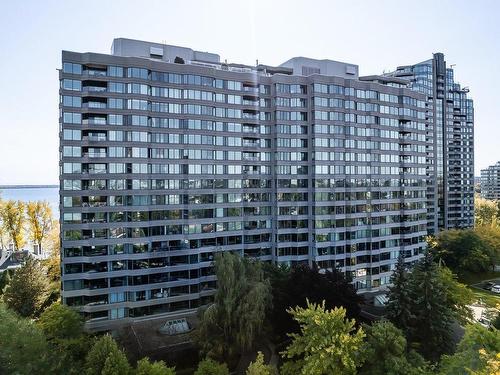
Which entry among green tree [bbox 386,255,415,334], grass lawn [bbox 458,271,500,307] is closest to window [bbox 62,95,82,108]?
green tree [bbox 386,255,415,334]

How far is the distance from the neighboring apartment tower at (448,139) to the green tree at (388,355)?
334 feet

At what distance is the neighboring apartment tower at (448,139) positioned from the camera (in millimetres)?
121812

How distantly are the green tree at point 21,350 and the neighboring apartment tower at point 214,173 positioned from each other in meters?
22.7

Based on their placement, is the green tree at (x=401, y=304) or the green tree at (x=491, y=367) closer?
the green tree at (x=491, y=367)

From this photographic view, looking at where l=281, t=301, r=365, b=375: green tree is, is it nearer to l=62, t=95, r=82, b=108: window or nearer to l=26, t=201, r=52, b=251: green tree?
l=62, t=95, r=82, b=108: window

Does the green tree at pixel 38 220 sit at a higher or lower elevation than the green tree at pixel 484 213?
higher

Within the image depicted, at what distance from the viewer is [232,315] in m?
41.4

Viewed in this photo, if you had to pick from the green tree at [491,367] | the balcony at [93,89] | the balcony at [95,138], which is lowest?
the green tree at [491,367]

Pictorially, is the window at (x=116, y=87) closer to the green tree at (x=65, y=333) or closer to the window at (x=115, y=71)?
the window at (x=115, y=71)

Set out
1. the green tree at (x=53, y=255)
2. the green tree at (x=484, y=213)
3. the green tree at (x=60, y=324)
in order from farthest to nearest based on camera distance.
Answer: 1. the green tree at (x=484, y=213)
2. the green tree at (x=53, y=255)
3. the green tree at (x=60, y=324)

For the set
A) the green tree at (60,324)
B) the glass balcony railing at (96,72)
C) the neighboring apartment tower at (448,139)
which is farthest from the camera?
the neighboring apartment tower at (448,139)

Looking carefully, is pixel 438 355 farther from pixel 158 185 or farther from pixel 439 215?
pixel 439 215

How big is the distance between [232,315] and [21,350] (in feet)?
→ 71.5

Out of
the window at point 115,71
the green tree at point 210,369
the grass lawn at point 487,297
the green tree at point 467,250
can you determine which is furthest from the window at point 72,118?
the green tree at point 467,250
